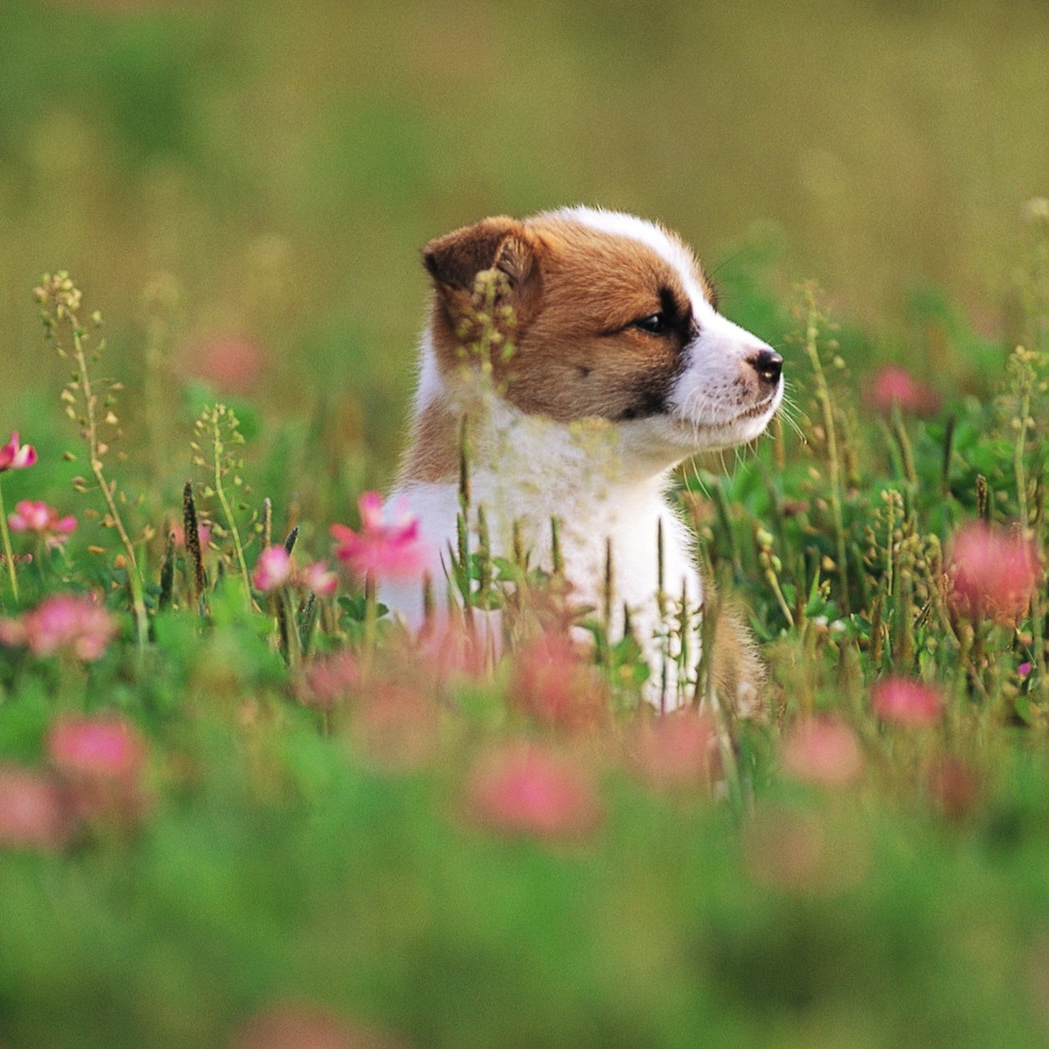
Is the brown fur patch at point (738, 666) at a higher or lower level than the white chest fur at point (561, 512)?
lower

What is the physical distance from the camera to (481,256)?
390cm

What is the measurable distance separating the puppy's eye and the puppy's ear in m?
0.27

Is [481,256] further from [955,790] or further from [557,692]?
[955,790]

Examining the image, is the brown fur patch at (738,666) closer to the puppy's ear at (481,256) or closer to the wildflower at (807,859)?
the puppy's ear at (481,256)

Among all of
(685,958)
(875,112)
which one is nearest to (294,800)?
(685,958)

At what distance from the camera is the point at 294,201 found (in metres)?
11.2

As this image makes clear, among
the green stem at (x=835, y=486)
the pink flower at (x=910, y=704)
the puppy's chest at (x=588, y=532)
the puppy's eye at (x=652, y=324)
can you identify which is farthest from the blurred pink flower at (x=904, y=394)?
A: the pink flower at (x=910, y=704)

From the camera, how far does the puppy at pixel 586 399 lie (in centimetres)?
383

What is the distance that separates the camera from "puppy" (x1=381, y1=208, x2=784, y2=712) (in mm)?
3832

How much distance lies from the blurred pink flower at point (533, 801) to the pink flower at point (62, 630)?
0.88m

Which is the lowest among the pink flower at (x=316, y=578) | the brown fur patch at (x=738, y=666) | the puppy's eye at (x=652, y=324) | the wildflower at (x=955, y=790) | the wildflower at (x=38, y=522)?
the brown fur patch at (x=738, y=666)

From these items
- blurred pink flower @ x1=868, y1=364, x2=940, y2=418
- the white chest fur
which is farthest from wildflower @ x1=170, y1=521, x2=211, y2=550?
blurred pink flower @ x1=868, y1=364, x2=940, y2=418

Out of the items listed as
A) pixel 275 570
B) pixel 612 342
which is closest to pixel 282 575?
pixel 275 570

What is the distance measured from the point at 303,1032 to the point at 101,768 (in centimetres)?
59
